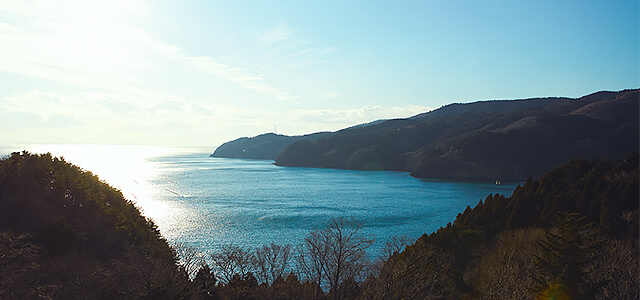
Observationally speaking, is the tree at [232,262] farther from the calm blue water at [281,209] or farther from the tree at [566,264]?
the tree at [566,264]

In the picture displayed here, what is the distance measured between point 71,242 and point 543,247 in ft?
103

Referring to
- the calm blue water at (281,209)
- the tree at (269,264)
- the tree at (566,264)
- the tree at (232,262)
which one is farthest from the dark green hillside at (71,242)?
the tree at (566,264)

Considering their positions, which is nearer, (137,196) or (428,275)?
(428,275)

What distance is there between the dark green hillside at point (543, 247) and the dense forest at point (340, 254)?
0.34 ft

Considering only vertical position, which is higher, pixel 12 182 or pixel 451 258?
Answer: pixel 12 182

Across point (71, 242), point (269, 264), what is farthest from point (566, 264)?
point (71, 242)

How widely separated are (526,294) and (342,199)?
7014 cm

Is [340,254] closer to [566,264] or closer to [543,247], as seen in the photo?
[566,264]

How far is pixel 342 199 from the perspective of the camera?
89375 mm

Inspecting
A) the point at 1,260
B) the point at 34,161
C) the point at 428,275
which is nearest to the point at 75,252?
the point at 1,260

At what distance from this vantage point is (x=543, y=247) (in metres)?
25.0

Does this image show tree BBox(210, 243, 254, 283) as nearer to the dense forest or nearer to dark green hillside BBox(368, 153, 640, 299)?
the dense forest

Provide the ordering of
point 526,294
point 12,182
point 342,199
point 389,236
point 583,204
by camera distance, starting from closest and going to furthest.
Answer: point 526,294
point 12,182
point 583,204
point 389,236
point 342,199

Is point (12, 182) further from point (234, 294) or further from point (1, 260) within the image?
point (234, 294)
